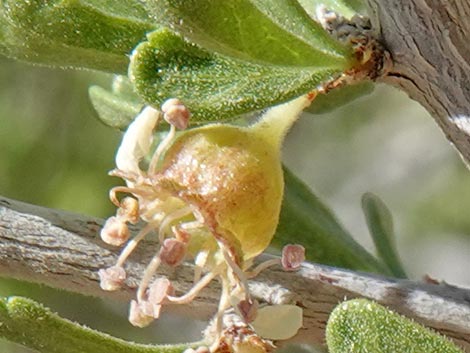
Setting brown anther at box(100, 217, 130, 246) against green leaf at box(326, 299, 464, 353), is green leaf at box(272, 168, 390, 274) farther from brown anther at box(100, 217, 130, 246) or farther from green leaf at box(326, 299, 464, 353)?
green leaf at box(326, 299, 464, 353)

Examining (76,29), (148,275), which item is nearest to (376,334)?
(148,275)

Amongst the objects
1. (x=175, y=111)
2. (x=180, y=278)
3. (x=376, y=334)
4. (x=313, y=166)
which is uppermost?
(x=175, y=111)

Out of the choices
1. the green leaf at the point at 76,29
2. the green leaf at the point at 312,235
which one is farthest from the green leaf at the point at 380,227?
the green leaf at the point at 76,29

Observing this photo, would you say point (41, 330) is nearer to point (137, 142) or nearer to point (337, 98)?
point (137, 142)

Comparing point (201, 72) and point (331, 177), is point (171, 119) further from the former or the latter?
point (331, 177)

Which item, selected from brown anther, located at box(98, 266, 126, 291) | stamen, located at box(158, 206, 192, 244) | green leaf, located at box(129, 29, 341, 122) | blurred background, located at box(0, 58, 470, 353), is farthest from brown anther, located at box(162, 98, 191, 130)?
blurred background, located at box(0, 58, 470, 353)
